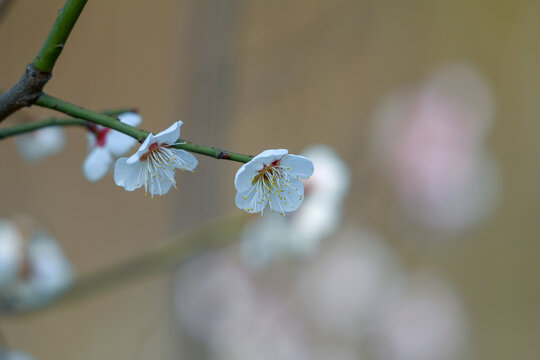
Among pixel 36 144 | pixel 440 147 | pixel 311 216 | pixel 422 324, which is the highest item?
pixel 440 147

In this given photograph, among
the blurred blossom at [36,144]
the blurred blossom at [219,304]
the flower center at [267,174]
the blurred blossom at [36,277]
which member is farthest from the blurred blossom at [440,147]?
the flower center at [267,174]

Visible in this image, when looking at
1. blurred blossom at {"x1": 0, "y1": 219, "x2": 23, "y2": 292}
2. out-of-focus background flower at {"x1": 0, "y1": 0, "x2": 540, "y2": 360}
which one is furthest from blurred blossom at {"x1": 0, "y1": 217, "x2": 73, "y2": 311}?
out-of-focus background flower at {"x1": 0, "y1": 0, "x2": 540, "y2": 360}

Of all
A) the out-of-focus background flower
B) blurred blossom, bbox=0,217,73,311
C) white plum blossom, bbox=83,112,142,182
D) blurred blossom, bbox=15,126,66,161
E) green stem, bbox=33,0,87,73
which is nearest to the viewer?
green stem, bbox=33,0,87,73

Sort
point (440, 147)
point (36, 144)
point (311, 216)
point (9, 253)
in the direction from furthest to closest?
point (440, 147)
point (311, 216)
point (9, 253)
point (36, 144)

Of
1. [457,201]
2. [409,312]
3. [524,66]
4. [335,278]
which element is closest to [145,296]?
[335,278]

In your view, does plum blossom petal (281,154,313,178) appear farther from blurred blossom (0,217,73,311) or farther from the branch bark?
blurred blossom (0,217,73,311)

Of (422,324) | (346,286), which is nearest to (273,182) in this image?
(346,286)

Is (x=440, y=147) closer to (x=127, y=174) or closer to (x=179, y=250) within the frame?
(x=179, y=250)
